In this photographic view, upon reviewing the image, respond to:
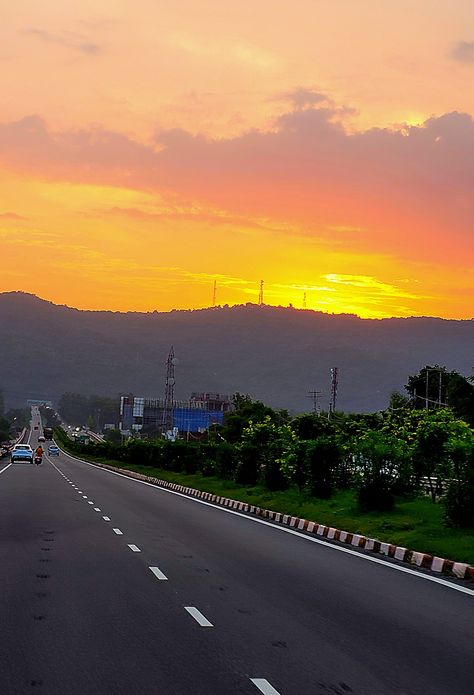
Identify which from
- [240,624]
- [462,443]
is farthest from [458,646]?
[462,443]

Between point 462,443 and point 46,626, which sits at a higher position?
point 462,443

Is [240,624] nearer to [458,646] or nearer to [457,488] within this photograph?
[458,646]

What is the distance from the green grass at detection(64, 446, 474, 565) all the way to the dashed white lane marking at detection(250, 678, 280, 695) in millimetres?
8935

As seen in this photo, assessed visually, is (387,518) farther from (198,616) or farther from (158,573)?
(198,616)

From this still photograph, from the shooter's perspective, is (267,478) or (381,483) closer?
(381,483)

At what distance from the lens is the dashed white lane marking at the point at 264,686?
7.67 m

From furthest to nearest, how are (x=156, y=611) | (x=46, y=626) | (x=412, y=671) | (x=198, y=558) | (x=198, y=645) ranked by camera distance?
(x=198, y=558) < (x=156, y=611) < (x=46, y=626) < (x=198, y=645) < (x=412, y=671)

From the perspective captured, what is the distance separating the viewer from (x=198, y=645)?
30.9 ft

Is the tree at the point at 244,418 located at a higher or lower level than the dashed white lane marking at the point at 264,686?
higher

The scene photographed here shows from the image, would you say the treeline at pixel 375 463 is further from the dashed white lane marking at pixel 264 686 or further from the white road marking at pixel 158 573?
the dashed white lane marking at pixel 264 686

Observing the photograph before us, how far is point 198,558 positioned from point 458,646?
759 centimetres

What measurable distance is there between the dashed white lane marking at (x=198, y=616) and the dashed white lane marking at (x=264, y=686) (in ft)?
8.04

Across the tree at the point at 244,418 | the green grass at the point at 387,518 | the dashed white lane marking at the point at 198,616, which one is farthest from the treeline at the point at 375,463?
the tree at the point at 244,418

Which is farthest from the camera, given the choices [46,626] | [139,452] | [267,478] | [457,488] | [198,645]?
[139,452]
